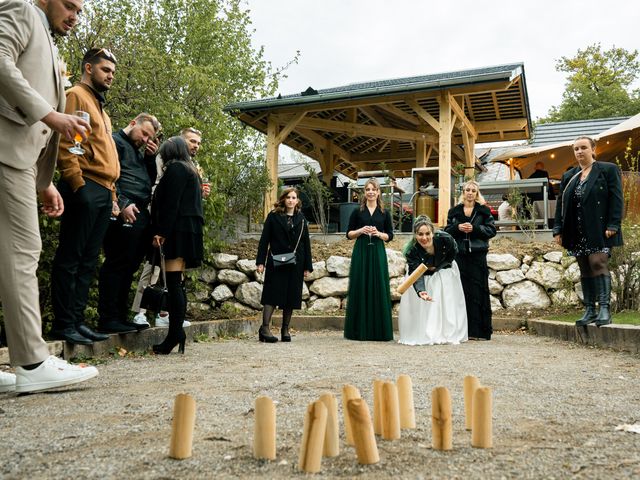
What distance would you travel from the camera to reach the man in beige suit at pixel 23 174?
2912mm

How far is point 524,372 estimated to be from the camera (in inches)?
164

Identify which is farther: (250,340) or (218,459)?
(250,340)

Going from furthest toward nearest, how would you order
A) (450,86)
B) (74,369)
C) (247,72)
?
(247,72) → (450,86) → (74,369)

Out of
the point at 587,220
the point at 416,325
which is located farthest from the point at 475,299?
the point at 587,220

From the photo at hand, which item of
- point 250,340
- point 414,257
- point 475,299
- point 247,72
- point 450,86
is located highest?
point 247,72

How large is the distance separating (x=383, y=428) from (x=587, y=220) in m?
4.43

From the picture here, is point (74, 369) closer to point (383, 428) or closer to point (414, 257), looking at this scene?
point (383, 428)

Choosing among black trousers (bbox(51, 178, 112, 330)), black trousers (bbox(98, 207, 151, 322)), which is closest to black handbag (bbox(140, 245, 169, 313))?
black trousers (bbox(98, 207, 151, 322))

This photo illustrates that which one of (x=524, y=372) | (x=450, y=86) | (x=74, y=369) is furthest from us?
(x=450, y=86)

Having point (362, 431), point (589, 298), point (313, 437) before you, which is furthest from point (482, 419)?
point (589, 298)

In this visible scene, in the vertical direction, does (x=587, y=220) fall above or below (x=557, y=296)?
above

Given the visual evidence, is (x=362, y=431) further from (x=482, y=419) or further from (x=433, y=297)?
(x=433, y=297)

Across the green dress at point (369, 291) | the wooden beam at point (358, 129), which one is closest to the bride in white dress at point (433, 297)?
the green dress at point (369, 291)

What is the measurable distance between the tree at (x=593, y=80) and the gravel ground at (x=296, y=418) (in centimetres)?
3398
